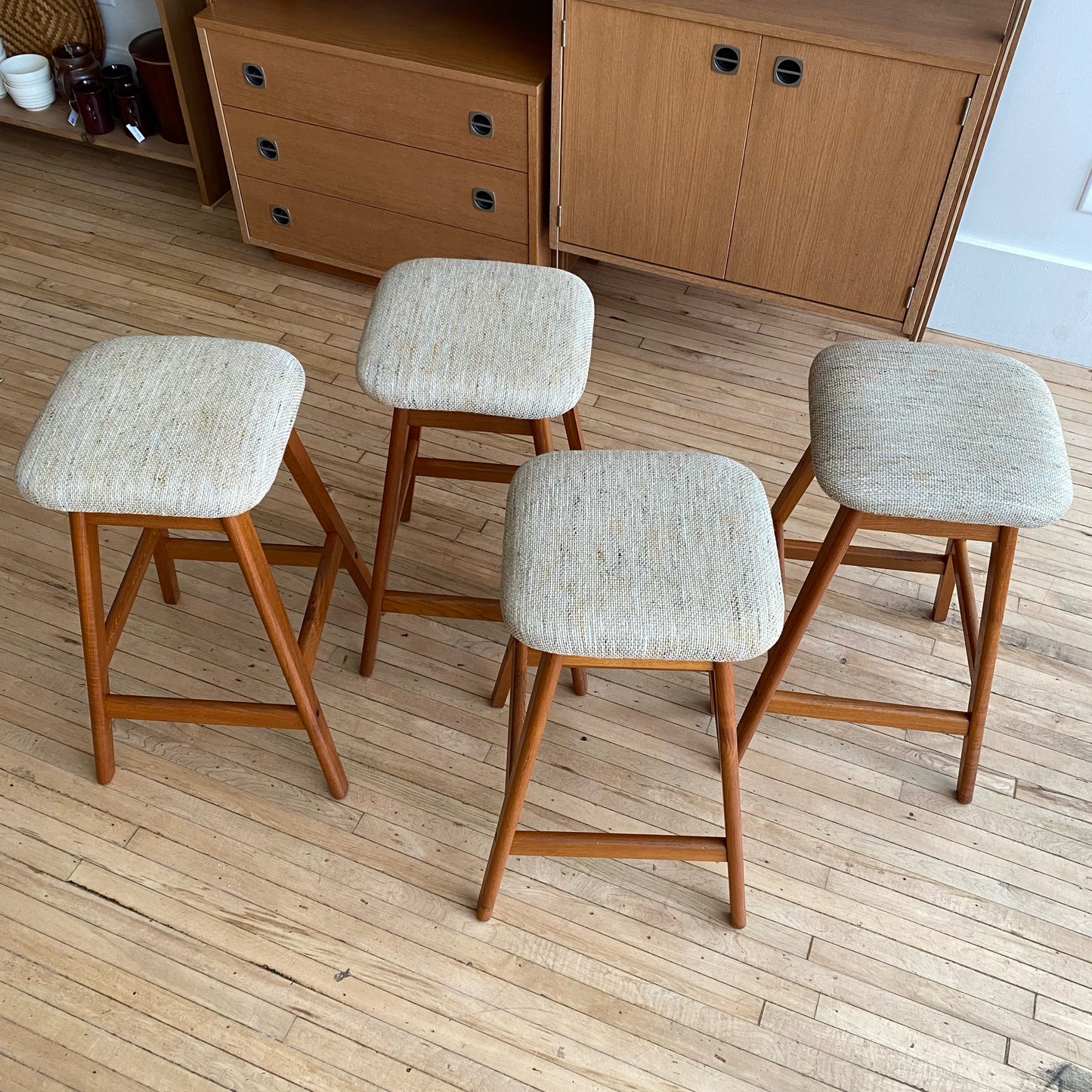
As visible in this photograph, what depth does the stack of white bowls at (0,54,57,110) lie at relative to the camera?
3.06m

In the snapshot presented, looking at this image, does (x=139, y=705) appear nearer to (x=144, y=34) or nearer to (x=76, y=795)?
(x=76, y=795)

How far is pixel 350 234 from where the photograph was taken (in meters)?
2.66

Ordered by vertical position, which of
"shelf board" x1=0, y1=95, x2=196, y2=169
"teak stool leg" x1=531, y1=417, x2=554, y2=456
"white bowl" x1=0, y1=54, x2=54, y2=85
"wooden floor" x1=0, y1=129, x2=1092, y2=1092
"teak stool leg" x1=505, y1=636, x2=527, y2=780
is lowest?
"wooden floor" x1=0, y1=129, x2=1092, y2=1092

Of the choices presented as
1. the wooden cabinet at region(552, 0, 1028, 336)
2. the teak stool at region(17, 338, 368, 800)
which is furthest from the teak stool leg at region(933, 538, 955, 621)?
the teak stool at region(17, 338, 368, 800)

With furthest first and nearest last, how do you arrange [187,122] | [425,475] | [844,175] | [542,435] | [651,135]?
[187,122]
[651,135]
[844,175]
[425,475]
[542,435]

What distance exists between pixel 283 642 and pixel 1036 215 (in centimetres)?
193

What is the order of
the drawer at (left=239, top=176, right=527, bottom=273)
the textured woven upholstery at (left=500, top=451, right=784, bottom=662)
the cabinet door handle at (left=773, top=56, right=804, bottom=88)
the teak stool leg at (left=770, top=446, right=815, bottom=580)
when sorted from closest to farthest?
the textured woven upholstery at (left=500, top=451, right=784, bottom=662)
the teak stool leg at (left=770, top=446, right=815, bottom=580)
the cabinet door handle at (left=773, top=56, right=804, bottom=88)
the drawer at (left=239, top=176, right=527, bottom=273)

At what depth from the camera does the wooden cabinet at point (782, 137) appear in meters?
1.97

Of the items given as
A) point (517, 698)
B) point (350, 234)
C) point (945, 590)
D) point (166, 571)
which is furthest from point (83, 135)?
point (945, 590)

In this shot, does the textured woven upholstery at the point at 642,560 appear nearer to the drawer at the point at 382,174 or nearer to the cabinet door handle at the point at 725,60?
the cabinet door handle at the point at 725,60

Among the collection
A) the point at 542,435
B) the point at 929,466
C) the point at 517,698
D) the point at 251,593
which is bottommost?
the point at 517,698

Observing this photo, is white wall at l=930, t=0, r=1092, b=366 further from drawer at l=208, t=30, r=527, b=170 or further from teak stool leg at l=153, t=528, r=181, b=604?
teak stool leg at l=153, t=528, r=181, b=604

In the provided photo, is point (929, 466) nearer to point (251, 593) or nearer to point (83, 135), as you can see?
point (251, 593)

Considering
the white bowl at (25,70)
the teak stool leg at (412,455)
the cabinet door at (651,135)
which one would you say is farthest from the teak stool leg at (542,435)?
the white bowl at (25,70)
